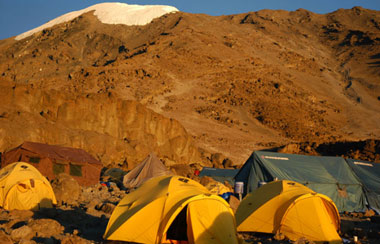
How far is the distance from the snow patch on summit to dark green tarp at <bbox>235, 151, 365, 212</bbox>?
3691 inches

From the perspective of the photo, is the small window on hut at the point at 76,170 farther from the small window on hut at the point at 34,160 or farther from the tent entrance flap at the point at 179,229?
the tent entrance flap at the point at 179,229

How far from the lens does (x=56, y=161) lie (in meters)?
19.6

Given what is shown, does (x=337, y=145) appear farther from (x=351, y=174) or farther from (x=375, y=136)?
(x=351, y=174)

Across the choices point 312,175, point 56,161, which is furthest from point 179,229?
point 56,161

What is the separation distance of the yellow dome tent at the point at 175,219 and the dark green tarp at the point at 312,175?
24.1 ft

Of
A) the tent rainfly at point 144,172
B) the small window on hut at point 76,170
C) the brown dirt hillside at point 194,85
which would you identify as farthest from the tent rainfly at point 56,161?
the brown dirt hillside at point 194,85

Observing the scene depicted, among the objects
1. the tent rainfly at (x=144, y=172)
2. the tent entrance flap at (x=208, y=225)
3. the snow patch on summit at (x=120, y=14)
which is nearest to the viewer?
the tent entrance flap at (x=208, y=225)

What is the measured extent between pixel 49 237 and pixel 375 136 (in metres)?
55.9

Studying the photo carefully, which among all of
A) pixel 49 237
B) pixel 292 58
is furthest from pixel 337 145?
pixel 292 58

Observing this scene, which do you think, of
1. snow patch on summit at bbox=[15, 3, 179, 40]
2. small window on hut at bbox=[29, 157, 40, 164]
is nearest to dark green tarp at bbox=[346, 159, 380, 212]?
small window on hut at bbox=[29, 157, 40, 164]

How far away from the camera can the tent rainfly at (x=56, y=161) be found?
63.1 feet

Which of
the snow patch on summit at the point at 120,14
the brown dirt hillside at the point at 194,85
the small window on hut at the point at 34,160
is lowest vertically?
the small window on hut at the point at 34,160

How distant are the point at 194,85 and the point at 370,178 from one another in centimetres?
5331

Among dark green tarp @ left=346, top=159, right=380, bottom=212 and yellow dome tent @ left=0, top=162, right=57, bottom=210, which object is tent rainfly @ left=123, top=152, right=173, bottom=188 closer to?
yellow dome tent @ left=0, top=162, right=57, bottom=210
